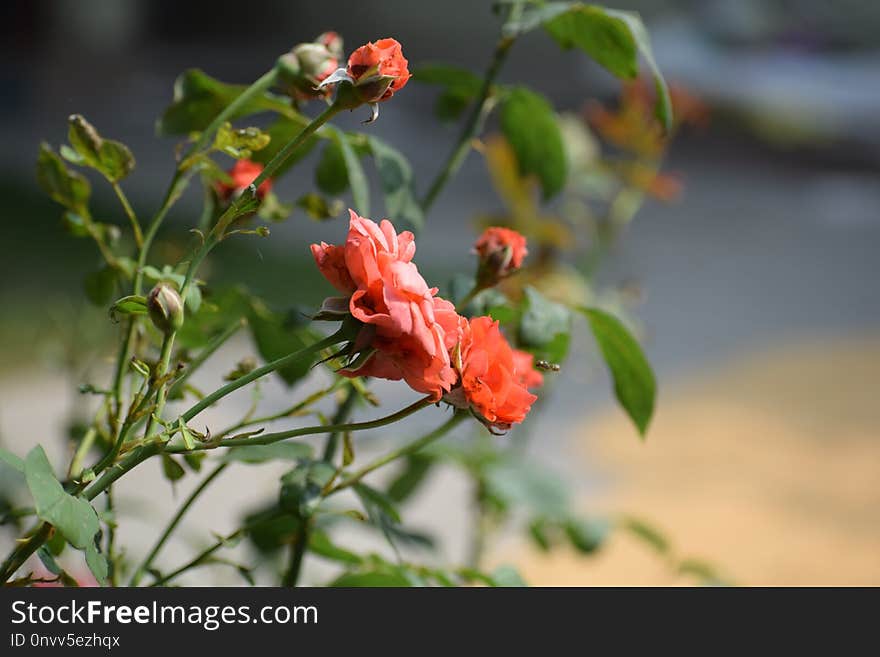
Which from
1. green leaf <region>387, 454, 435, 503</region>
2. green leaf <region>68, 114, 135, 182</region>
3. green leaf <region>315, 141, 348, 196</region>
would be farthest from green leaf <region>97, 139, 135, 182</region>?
green leaf <region>387, 454, 435, 503</region>

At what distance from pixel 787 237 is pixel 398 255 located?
7.78ft

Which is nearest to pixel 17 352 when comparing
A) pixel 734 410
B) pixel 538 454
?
pixel 538 454

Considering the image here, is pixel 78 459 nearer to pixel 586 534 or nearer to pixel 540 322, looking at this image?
pixel 540 322

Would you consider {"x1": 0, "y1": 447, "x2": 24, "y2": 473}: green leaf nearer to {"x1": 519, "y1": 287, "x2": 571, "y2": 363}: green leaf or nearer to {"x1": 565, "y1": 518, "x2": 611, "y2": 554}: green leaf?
{"x1": 519, "y1": 287, "x2": 571, "y2": 363}: green leaf

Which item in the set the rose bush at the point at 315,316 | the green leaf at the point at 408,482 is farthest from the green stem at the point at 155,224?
the green leaf at the point at 408,482

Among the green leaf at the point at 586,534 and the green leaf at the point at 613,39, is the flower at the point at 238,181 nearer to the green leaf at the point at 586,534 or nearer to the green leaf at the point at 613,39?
the green leaf at the point at 613,39

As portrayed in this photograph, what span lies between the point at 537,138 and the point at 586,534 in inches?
8.9

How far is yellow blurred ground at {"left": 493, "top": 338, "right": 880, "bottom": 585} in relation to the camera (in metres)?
0.97

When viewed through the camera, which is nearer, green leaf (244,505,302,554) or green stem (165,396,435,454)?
green stem (165,396,435,454)

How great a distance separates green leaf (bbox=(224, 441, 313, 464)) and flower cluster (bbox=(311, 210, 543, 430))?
0.07 m

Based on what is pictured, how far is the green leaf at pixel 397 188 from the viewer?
12.4 inches

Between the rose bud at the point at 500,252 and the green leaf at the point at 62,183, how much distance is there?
103 mm

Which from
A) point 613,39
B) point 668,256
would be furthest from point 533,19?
point 668,256
